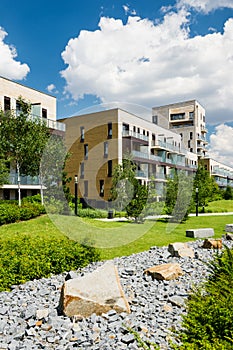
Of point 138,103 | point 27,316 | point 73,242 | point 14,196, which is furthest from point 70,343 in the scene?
point 14,196

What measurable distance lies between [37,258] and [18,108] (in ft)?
63.0

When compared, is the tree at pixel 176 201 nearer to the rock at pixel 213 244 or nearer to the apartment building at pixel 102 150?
the apartment building at pixel 102 150

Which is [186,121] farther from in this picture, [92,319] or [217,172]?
[92,319]

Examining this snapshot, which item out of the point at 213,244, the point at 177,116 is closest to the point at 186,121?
the point at 177,116

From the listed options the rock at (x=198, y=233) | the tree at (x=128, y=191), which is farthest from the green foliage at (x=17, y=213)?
the rock at (x=198, y=233)

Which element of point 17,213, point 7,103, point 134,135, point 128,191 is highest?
point 7,103

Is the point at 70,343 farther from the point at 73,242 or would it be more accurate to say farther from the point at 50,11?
the point at 50,11

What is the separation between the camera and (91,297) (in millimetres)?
4605

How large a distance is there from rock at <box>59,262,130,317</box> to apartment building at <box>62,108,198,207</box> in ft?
57.7

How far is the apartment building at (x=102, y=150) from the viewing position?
25.9 metres

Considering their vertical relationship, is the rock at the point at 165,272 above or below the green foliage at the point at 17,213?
below

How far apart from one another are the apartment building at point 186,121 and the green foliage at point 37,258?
55.1 meters

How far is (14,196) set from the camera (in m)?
24.5

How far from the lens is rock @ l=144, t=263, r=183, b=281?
6207 mm
